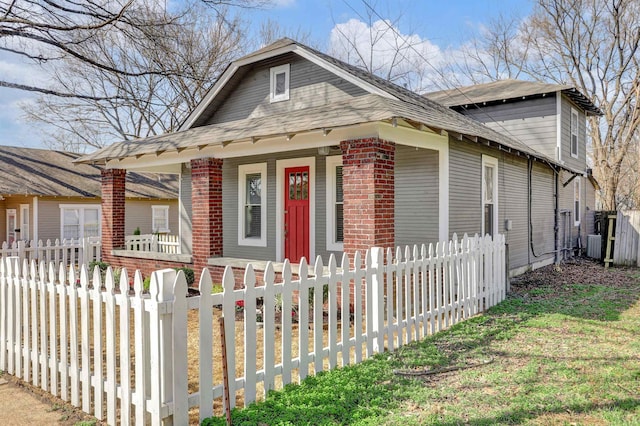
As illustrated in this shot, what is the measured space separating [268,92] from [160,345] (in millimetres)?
9305

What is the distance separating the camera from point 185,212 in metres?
13.3

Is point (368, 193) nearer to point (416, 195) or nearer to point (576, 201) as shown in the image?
point (416, 195)

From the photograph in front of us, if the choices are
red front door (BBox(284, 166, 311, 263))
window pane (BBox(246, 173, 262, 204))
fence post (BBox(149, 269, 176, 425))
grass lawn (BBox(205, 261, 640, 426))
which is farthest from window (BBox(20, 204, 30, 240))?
fence post (BBox(149, 269, 176, 425))

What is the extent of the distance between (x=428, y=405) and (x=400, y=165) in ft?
19.7

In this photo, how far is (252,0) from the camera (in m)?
9.31

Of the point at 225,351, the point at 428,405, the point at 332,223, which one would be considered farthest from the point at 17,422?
the point at 332,223

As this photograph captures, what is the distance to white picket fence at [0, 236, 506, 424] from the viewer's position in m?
3.09

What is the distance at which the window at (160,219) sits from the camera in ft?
73.2

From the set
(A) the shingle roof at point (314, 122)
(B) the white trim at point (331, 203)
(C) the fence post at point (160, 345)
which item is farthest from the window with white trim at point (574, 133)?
(C) the fence post at point (160, 345)

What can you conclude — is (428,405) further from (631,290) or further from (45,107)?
(45,107)

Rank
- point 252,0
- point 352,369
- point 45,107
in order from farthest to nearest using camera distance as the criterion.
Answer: point 45,107, point 252,0, point 352,369

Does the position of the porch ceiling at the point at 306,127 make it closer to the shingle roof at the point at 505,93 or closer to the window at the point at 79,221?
the shingle roof at the point at 505,93

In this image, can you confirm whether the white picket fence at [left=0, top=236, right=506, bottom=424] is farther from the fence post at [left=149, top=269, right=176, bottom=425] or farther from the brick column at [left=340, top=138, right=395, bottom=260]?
the brick column at [left=340, top=138, right=395, bottom=260]

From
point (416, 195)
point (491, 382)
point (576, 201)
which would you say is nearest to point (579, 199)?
point (576, 201)
